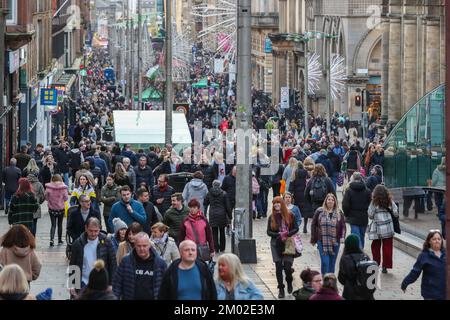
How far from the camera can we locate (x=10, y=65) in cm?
4238

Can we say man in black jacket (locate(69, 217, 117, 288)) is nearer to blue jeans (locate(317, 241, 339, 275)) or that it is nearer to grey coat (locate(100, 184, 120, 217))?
blue jeans (locate(317, 241, 339, 275))

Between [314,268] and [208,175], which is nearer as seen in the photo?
[314,268]

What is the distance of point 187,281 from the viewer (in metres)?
14.3

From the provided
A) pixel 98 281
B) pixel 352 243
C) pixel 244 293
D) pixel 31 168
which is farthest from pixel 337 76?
pixel 98 281

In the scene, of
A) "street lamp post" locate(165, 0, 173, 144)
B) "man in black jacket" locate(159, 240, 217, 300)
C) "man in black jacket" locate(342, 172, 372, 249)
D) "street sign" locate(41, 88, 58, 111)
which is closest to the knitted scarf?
"man in black jacket" locate(342, 172, 372, 249)

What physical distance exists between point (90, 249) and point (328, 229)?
4911mm

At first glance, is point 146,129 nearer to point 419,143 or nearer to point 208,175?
point 208,175

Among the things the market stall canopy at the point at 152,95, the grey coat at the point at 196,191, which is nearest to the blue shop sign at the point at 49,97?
the market stall canopy at the point at 152,95

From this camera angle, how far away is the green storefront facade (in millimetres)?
27422

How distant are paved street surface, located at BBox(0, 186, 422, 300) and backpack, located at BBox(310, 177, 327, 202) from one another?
814mm
